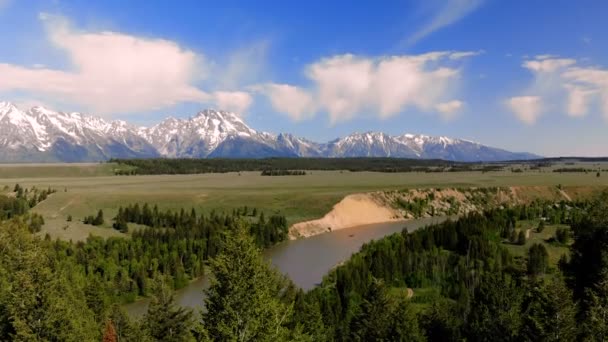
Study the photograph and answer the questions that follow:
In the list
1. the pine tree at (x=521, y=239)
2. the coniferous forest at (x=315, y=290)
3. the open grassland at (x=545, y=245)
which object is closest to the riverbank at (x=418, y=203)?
the coniferous forest at (x=315, y=290)

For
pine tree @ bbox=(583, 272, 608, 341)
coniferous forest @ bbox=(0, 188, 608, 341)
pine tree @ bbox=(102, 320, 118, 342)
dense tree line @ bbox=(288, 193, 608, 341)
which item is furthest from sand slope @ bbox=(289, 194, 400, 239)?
pine tree @ bbox=(583, 272, 608, 341)

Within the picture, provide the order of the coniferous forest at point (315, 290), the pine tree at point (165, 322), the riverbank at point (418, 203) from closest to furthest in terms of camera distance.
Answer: the coniferous forest at point (315, 290)
the pine tree at point (165, 322)
the riverbank at point (418, 203)

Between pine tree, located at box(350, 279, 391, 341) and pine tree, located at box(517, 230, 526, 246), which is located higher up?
A: pine tree, located at box(350, 279, 391, 341)

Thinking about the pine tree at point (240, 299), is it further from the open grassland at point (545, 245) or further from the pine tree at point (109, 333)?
the open grassland at point (545, 245)

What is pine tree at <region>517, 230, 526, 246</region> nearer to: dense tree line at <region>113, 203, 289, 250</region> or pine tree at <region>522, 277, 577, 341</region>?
dense tree line at <region>113, 203, 289, 250</region>

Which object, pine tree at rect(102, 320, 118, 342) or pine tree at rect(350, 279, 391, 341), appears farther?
pine tree at rect(102, 320, 118, 342)

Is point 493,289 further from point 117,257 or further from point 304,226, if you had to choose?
point 304,226

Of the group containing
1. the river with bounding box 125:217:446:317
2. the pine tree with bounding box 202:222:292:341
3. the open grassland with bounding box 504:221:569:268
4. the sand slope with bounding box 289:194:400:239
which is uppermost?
the pine tree with bounding box 202:222:292:341

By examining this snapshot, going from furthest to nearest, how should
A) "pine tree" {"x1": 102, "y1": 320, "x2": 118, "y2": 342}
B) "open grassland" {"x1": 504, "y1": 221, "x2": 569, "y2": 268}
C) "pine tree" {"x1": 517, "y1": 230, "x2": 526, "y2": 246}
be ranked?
"pine tree" {"x1": 517, "y1": 230, "x2": 526, "y2": 246} → "open grassland" {"x1": 504, "y1": 221, "x2": 569, "y2": 268} → "pine tree" {"x1": 102, "y1": 320, "x2": 118, "y2": 342}
